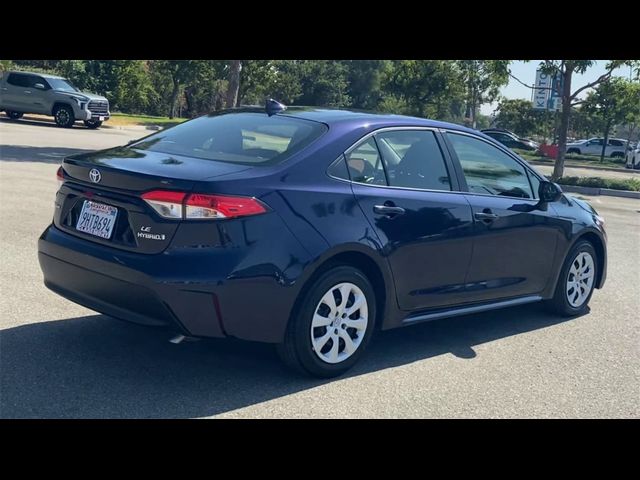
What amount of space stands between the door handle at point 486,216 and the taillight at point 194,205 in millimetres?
2057

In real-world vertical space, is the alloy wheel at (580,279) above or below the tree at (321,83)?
below

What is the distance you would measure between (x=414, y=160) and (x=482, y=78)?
1969 inches

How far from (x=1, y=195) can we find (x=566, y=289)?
753 cm

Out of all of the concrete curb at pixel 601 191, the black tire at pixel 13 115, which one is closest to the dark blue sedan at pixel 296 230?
the concrete curb at pixel 601 191

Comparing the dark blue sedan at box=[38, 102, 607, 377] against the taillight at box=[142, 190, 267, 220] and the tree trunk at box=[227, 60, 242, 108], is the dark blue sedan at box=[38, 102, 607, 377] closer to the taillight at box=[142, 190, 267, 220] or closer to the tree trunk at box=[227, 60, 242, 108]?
the taillight at box=[142, 190, 267, 220]

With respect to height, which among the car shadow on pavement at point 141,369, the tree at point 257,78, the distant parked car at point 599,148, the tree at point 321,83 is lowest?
the car shadow on pavement at point 141,369

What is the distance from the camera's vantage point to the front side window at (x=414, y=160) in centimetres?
500

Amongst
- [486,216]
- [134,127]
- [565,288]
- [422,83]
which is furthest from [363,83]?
[486,216]

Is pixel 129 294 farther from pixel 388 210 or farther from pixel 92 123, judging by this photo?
pixel 92 123

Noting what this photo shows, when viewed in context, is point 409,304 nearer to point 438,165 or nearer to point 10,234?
point 438,165

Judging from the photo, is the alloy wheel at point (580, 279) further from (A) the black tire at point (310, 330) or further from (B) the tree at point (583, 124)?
(B) the tree at point (583, 124)

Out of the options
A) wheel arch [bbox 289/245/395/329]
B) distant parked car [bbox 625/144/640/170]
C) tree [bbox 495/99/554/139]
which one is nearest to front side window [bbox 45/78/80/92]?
wheel arch [bbox 289/245/395/329]

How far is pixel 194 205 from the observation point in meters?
3.98

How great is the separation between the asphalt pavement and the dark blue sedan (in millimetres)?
305
